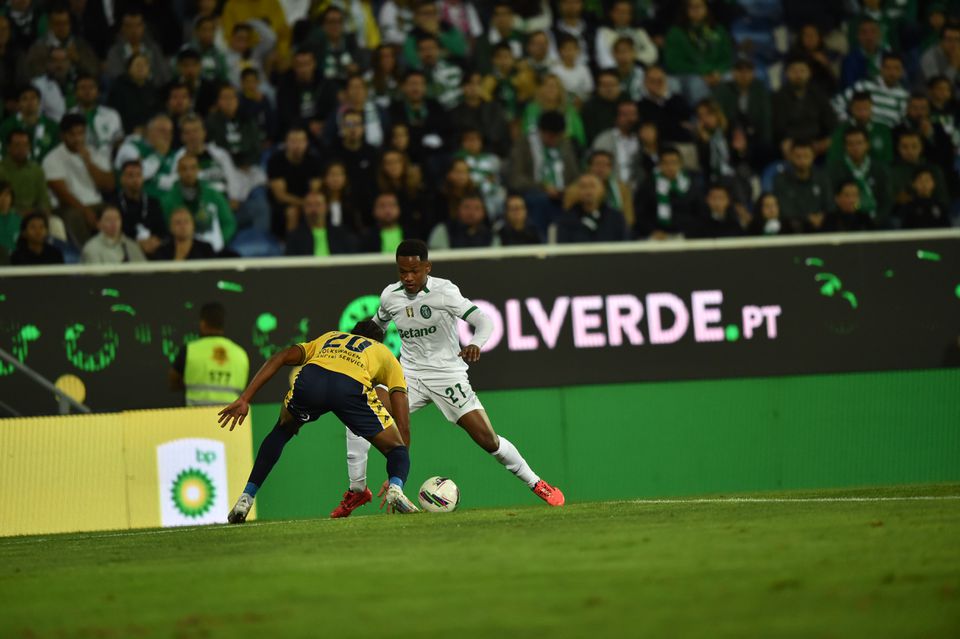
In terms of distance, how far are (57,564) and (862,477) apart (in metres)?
10.2

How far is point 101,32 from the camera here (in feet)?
61.5

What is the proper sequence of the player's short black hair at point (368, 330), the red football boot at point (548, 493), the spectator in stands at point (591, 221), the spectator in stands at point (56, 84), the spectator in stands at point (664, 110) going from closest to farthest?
the player's short black hair at point (368, 330)
the red football boot at point (548, 493)
the spectator in stands at point (591, 221)
the spectator in stands at point (56, 84)
the spectator in stands at point (664, 110)

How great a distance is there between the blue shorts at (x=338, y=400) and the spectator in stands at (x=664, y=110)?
7975 mm

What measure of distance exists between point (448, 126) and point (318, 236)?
8.55 ft

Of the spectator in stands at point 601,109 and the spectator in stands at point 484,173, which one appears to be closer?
the spectator in stands at point 484,173

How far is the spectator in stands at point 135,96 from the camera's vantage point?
18.0m

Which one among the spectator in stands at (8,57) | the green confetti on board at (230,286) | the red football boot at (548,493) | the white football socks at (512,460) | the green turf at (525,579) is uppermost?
the spectator in stands at (8,57)

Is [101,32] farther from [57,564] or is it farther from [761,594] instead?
[761,594]

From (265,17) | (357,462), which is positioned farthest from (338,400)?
(265,17)

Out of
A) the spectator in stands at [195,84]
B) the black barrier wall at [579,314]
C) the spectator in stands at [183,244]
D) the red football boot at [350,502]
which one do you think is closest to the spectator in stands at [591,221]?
the black barrier wall at [579,314]

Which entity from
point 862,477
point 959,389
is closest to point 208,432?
point 862,477

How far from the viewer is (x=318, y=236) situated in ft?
54.8

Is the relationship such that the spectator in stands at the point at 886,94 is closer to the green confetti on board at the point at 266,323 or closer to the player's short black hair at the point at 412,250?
the green confetti on board at the point at 266,323

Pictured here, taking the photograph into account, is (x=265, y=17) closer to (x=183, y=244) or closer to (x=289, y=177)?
(x=289, y=177)
